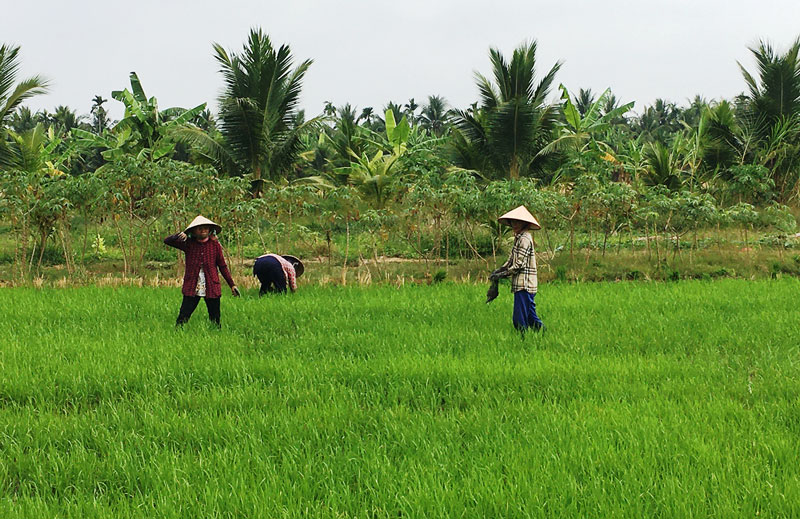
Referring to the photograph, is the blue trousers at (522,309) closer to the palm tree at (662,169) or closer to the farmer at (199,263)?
the farmer at (199,263)

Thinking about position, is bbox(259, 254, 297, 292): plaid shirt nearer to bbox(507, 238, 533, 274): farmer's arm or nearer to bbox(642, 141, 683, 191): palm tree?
bbox(507, 238, 533, 274): farmer's arm

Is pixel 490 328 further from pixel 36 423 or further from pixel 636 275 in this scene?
pixel 636 275

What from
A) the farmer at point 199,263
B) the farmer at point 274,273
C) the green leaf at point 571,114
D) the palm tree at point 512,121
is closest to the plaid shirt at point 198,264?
the farmer at point 199,263

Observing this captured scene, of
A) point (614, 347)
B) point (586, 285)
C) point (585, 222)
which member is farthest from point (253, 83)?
point (614, 347)

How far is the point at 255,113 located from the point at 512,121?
242 inches

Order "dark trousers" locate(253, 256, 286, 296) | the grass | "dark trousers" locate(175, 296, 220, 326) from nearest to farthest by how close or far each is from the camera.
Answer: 1. the grass
2. "dark trousers" locate(175, 296, 220, 326)
3. "dark trousers" locate(253, 256, 286, 296)

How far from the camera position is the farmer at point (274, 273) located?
7.07 meters

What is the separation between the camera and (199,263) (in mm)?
5531

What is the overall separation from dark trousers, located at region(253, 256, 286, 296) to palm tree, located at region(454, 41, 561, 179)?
8.72 meters

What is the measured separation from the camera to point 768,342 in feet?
15.6

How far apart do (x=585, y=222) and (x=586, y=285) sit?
239 cm

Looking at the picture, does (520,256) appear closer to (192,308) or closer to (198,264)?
(198,264)

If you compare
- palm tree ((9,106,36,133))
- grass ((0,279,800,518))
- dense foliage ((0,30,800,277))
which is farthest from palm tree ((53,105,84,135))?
grass ((0,279,800,518))

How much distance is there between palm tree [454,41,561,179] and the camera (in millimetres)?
14234
